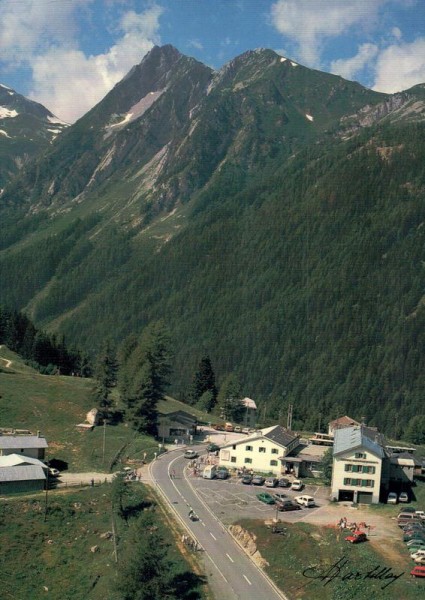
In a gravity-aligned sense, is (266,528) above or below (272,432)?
below

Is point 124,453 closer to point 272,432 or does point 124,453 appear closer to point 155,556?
point 272,432

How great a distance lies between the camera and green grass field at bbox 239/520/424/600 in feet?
172

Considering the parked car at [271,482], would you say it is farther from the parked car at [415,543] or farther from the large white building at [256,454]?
the parked car at [415,543]

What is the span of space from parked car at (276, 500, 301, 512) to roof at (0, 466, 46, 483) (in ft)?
88.2

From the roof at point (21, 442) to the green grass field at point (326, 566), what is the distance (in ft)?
111

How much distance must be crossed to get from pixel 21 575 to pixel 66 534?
21.3ft

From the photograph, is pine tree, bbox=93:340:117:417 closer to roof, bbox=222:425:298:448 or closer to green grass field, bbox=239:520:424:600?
roof, bbox=222:425:298:448

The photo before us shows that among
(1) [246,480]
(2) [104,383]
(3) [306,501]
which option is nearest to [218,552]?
(3) [306,501]

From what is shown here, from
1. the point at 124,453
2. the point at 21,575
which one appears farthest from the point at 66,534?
the point at 124,453

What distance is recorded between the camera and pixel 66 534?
68.0 meters

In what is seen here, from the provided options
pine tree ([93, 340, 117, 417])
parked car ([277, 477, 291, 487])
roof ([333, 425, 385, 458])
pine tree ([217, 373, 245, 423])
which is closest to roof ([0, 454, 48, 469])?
pine tree ([93, 340, 117, 417])

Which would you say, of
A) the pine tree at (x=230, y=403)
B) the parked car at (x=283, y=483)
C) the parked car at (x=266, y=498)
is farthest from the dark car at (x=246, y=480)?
the pine tree at (x=230, y=403)

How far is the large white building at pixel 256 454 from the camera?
89.2 meters
